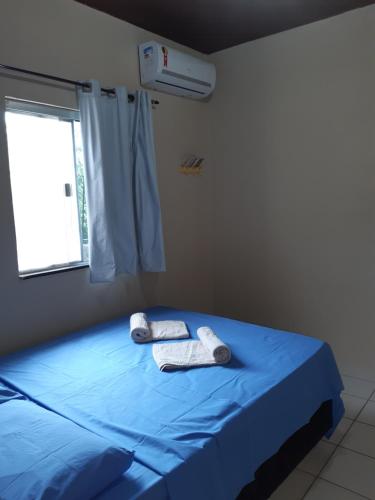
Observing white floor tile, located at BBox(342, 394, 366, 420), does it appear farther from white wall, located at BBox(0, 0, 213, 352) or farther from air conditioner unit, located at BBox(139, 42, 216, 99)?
air conditioner unit, located at BBox(139, 42, 216, 99)

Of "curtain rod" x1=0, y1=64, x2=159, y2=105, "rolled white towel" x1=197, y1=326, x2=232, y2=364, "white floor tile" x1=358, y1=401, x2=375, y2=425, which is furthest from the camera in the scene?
"white floor tile" x1=358, y1=401, x2=375, y2=425

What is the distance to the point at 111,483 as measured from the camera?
1.20 metres

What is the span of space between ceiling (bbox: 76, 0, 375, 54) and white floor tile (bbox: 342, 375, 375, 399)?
2.60 m

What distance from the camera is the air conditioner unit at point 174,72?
2.82 metres

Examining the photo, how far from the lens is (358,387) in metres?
2.87

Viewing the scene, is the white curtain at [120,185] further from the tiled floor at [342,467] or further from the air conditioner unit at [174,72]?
the tiled floor at [342,467]

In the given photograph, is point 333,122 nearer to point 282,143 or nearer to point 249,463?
point 282,143

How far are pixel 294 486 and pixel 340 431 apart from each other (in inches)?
22.5

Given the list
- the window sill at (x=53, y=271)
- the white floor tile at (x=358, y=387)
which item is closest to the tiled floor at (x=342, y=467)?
the white floor tile at (x=358, y=387)

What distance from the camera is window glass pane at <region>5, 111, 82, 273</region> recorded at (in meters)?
2.33

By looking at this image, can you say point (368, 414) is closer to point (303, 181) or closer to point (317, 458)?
point (317, 458)

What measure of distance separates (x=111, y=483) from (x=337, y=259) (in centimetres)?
231

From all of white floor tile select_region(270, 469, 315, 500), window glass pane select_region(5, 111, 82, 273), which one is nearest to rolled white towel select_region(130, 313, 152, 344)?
window glass pane select_region(5, 111, 82, 273)

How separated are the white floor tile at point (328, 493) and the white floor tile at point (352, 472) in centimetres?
3
